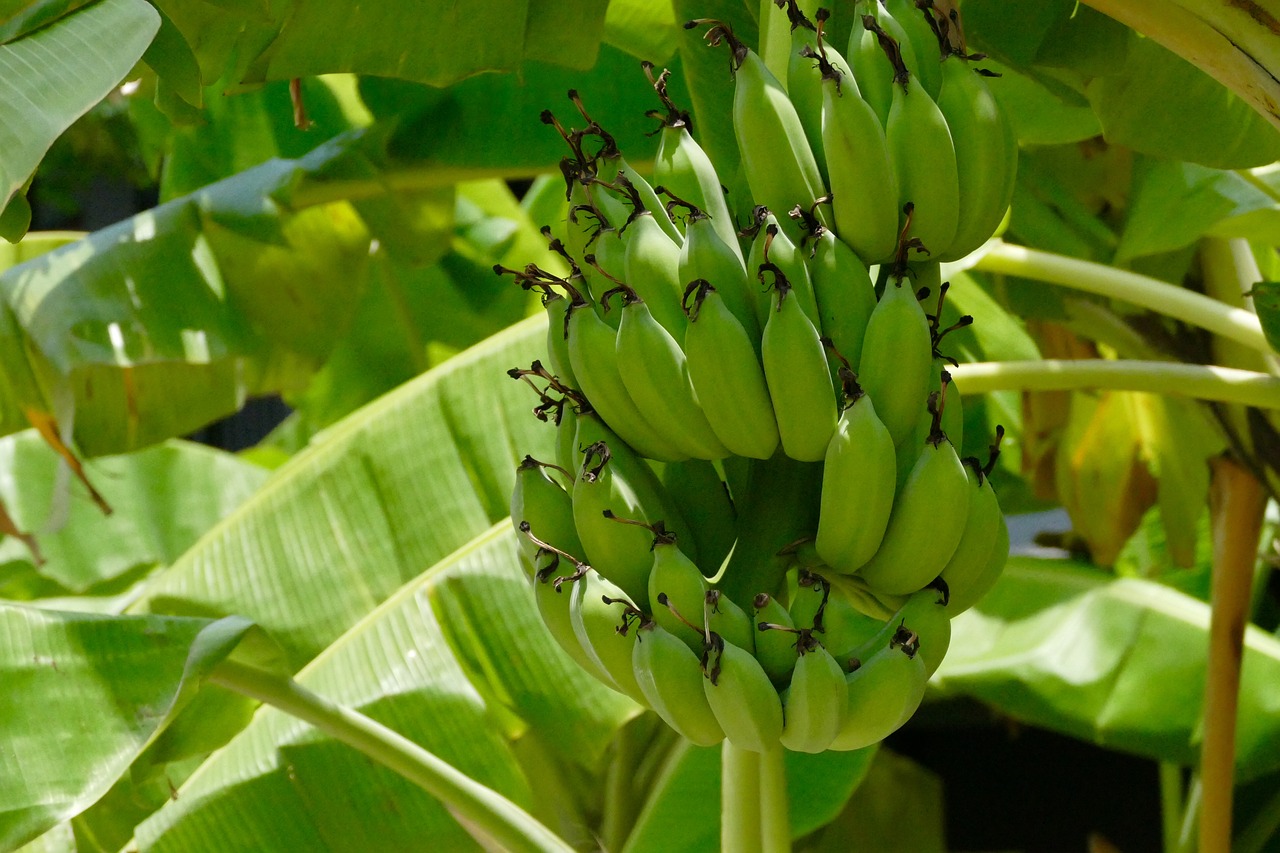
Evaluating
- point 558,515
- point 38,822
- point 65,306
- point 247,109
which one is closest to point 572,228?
point 558,515

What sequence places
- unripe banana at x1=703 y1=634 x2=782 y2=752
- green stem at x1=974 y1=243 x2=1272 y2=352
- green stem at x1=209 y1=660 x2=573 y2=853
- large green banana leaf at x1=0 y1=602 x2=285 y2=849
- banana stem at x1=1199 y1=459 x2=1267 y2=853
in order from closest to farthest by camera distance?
unripe banana at x1=703 y1=634 x2=782 y2=752 < large green banana leaf at x1=0 y1=602 x2=285 y2=849 < green stem at x1=209 y1=660 x2=573 y2=853 < green stem at x1=974 y1=243 x2=1272 y2=352 < banana stem at x1=1199 y1=459 x2=1267 y2=853

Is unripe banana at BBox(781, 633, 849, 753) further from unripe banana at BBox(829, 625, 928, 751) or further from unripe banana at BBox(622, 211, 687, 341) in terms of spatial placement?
unripe banana at BBox(622, 211, 687, 341)

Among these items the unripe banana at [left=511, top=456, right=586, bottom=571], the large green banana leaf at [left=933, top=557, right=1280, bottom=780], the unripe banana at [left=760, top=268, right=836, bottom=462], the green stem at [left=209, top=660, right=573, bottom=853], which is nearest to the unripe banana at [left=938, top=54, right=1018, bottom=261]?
the unripe banana at [left=760, top=268, right=836, bottom=462]

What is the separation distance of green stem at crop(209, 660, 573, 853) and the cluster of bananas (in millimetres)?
258

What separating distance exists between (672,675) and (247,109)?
3.43ft

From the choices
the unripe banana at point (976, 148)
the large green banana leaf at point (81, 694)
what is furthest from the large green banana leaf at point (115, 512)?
the unripe banana at point (976, 148)

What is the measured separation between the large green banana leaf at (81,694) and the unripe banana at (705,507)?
0.97 feet

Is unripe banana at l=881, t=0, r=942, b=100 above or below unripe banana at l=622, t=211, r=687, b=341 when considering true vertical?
above

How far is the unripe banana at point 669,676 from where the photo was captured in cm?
42

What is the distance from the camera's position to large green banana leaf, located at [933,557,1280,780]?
1115 millimetres

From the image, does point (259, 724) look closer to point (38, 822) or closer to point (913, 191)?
point (38, 822)

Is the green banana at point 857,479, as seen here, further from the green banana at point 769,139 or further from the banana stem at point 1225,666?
the banana stem at point 1225,666

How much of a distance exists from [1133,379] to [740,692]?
444 mm

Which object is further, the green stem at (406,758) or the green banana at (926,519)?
the green stem at (406,758)
